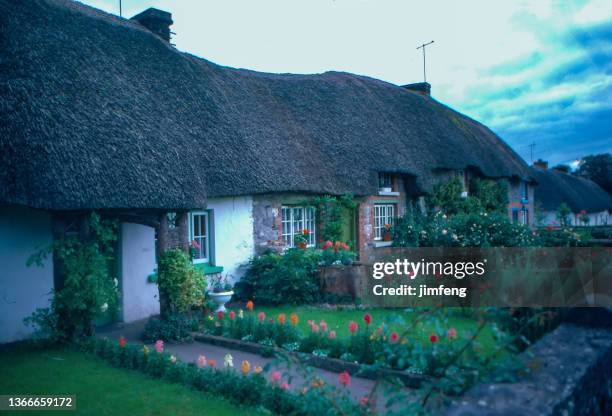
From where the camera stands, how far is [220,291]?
9336 millimetres

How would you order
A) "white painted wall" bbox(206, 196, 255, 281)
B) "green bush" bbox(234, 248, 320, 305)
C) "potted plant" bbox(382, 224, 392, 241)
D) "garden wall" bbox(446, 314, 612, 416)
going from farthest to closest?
"potted plant" bbox(382, 224, 392, 241), "white painted wall" bbox(206, 196, 255, 281), "green bush" bbox(234, 248, 320, 305), "garden wall" bbox(446, 314, 612, 416)

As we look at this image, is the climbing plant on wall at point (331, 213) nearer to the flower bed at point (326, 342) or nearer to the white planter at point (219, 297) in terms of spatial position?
the white planter at point (219, 297)

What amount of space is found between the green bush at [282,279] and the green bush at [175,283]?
8.03 feet

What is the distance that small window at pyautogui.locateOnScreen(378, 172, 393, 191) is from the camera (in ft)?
48.4

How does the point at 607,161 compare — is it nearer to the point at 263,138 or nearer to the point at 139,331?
the point at 263,138

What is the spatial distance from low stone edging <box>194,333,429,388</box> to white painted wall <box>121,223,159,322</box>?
198 centimetres

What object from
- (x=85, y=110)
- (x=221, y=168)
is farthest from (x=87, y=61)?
(x=221, y=168)

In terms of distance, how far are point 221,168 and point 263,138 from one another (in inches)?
84.6

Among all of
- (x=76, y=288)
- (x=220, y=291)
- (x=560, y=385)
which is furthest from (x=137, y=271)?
(x=560, y=385)

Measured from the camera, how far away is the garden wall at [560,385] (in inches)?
102

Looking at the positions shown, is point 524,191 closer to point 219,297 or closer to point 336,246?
point 336,246

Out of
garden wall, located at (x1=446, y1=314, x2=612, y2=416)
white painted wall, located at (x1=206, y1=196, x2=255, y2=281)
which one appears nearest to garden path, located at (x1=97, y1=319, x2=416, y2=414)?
garden wall, located at (x1=446, y1=314, x2=612, y2=416)

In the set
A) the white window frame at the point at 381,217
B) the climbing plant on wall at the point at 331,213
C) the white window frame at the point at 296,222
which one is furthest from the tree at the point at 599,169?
the white window frame at the point at 296,222
